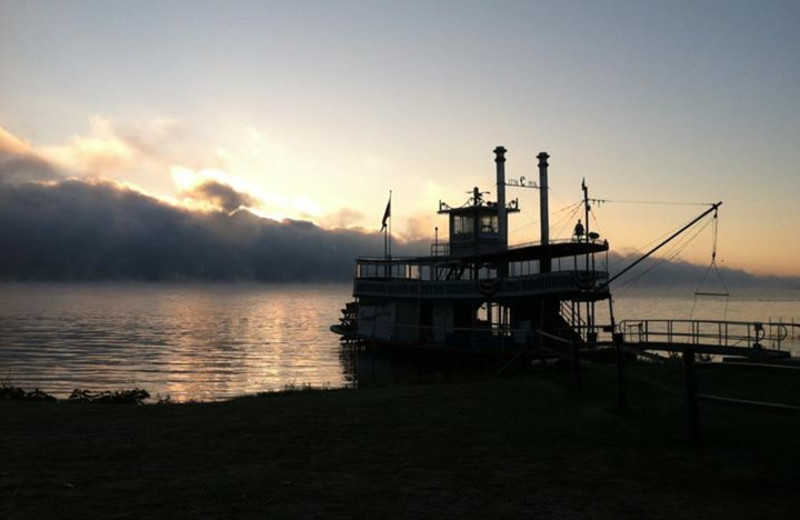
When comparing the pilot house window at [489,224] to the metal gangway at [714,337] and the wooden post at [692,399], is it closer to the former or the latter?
the metal gangway at [714,337]

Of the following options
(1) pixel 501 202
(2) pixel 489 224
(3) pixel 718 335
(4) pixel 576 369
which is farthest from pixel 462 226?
(4) pixel 576 369

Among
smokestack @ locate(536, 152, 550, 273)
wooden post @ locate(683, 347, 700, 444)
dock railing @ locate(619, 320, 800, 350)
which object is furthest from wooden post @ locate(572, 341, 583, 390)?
smokestack @ locate(536, 152, 550, 273)

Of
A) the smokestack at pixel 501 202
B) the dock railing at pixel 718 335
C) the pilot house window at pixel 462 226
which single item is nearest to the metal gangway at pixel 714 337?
the dock railing at pixel 718 335

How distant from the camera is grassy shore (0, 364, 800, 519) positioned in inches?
251

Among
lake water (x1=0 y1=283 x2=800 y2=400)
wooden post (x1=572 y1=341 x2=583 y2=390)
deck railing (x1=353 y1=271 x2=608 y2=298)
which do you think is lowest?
lake water (x1=0 y1=283 x2=800 y2=400)

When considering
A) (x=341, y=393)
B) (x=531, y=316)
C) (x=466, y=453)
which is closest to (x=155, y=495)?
(x=466, y=453)

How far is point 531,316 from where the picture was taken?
37.4m

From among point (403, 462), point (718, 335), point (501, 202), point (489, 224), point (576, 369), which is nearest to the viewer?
point (403, 462)

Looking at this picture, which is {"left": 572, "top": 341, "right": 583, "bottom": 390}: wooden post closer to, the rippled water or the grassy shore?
the grassy shore

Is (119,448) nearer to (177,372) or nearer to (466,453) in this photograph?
(466,453)

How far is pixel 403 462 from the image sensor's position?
8.30 metres

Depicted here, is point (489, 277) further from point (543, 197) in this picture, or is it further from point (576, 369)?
point (576, 369)

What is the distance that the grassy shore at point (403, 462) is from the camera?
20.9 feet

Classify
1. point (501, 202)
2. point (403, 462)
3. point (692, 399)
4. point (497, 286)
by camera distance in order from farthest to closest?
1. point (501, 202)
2. point (497, 286)
3. point (692, 399)
4. point (403, 462)
